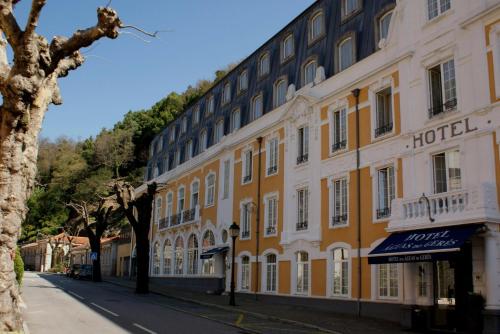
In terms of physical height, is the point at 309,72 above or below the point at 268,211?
above

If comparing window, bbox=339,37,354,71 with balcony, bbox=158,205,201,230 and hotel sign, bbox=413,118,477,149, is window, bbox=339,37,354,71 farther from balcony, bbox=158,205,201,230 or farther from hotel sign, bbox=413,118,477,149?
balcony, bbox=158,205,201,230

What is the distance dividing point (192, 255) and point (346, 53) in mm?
20418

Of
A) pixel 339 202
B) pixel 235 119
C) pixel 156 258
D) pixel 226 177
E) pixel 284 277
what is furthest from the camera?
pixel 156 258

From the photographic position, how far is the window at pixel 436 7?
17888 mm

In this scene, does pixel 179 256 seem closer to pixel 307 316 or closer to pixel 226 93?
pixel 226 93

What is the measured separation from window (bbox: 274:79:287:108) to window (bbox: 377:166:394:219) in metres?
9.38

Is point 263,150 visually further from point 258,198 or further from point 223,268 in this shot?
point 223,268

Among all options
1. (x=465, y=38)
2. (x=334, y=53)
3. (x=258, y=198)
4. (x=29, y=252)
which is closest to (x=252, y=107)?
(x=258, y=198)

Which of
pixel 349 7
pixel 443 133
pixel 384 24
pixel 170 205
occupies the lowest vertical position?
pixel 443 133

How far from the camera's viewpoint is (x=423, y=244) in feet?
48.9

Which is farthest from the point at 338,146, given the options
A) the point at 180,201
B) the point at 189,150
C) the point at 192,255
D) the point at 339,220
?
the point at 180,201

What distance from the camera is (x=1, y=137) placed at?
10469 millimetres

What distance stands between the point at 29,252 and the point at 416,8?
325ft

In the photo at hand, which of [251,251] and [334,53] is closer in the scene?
[334,53]
